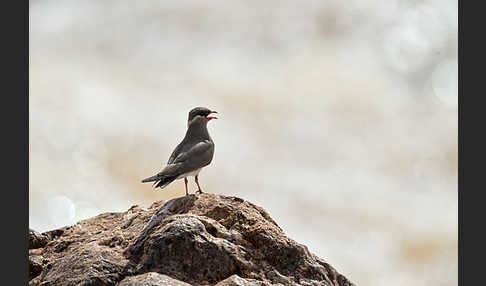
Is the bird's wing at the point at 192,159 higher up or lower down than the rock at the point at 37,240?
higher up

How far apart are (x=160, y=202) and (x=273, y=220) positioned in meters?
2.56

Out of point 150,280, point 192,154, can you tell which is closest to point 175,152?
point 192,154

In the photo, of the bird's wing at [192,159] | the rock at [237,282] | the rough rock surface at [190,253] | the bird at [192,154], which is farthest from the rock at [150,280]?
the bird's wing at [192,159]

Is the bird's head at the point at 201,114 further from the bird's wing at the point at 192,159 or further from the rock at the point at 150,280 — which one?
the rock at the point at 150,280

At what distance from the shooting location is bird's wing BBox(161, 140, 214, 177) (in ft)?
39.6

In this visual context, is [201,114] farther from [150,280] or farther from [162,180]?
[150,280]

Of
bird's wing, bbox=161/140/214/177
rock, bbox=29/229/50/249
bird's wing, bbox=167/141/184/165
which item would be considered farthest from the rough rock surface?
bird's wing, bbox=167/141/184/165

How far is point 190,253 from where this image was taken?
362 inches

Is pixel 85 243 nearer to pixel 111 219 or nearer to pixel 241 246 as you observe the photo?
pixel 111 219

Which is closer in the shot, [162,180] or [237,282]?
[237,282]

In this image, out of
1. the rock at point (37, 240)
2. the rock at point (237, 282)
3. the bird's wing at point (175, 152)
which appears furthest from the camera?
the bird's wing at point (175, 152)

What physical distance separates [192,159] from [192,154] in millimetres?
130

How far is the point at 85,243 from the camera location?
10539 mm

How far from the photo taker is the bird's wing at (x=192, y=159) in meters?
12.1
